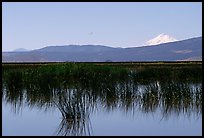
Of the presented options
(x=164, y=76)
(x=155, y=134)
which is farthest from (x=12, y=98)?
(x=164, y=76)

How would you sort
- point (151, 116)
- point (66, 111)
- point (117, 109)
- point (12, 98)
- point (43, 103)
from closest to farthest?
point (66, 111) < point (151, 116) < point (117, 109) < point (43, 103) < point (12, 98)

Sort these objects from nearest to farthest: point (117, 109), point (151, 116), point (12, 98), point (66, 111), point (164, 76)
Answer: point (66, 111), point (151, 116), point (117, 109), point (12, 98), point (164, 76)

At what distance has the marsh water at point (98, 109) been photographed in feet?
32.8

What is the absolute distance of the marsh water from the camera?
1000 centimetres

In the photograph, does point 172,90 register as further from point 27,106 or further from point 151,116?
point 27,106

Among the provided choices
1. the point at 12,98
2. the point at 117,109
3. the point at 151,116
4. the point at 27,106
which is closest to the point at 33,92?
the point at 12,98

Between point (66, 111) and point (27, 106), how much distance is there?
8.81ft

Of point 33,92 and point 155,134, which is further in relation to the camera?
point 33,92

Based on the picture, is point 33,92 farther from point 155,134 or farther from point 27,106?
point 155,134

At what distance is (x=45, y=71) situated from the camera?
62.2 feet

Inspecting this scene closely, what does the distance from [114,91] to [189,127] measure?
4517 mm

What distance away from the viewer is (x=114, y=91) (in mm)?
14289

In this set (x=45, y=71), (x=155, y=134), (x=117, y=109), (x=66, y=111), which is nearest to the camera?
(x=155, y=134)

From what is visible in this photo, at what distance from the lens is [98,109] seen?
39.5 feet
